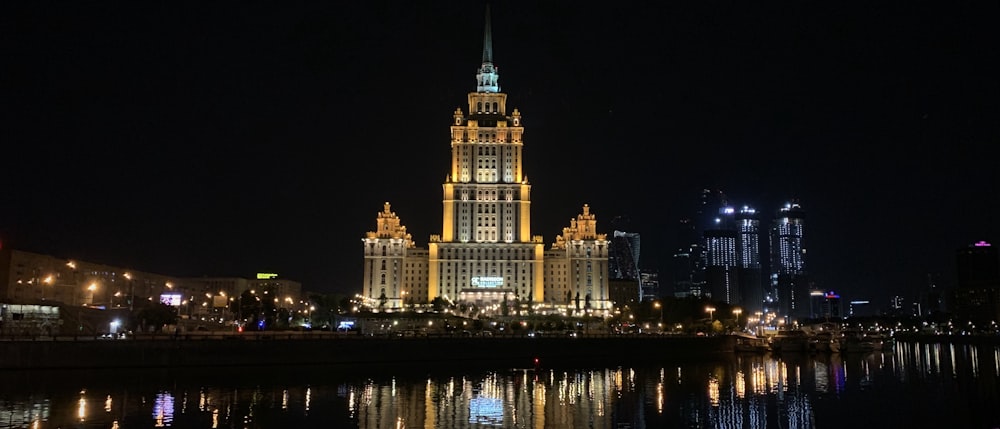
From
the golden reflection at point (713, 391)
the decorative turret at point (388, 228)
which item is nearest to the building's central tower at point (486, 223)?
the decorative turret at point (388, 228)

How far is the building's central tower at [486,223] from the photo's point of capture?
170 meters

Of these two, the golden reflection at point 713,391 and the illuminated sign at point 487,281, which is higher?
the illuminated sign at point 487,281

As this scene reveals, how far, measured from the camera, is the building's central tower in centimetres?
17038

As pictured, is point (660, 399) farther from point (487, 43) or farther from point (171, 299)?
point (487, 43)

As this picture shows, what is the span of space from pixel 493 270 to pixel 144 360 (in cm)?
9920

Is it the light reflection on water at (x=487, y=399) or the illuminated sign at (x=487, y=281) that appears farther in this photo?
the illuminated sign at (x=487, y=281)

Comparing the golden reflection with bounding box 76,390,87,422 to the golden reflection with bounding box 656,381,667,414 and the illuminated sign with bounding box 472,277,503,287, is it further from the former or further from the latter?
the illuminated sign with bounding box 472,277,503,287

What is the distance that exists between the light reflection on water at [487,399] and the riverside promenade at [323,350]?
3.38 meters

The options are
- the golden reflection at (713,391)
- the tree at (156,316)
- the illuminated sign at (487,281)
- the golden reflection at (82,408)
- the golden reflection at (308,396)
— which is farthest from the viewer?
the illuminated sign at (487,281)

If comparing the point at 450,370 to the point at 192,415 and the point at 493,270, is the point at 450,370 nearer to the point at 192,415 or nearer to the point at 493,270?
the point at 192,415

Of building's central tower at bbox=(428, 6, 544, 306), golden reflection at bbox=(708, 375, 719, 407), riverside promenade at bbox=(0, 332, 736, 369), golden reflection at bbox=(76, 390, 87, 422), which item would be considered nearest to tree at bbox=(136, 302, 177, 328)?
riverside promenade at bbox=(0, 332, 736, 369)

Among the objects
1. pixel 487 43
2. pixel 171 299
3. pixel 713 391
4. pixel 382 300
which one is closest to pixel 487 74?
pixel 487 43

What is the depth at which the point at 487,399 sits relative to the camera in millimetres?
56000

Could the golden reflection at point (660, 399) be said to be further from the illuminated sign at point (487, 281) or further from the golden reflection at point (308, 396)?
the illuminated sign at point (487, 281)
